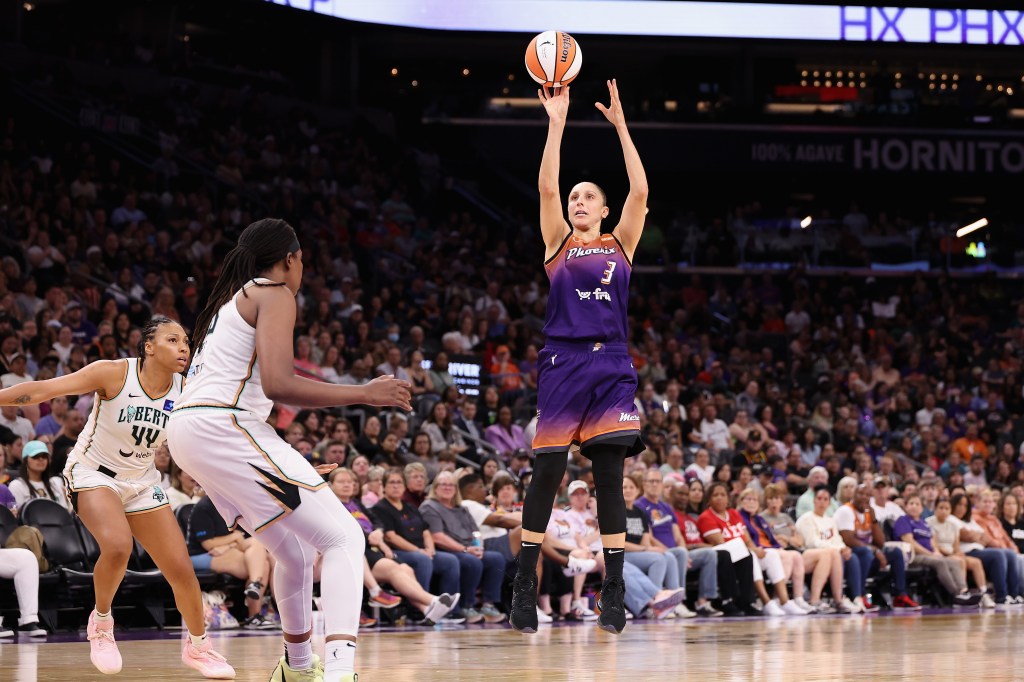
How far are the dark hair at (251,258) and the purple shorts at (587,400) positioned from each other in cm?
187

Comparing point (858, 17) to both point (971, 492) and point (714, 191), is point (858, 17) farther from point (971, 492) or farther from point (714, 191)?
point (971, 492)

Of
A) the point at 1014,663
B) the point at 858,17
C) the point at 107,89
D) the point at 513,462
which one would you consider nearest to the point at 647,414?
the point at 513,462

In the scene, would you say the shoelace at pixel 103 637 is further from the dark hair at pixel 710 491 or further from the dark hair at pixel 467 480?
the dark hair at pixel 710 491

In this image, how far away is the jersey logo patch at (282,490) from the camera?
5.19 meters

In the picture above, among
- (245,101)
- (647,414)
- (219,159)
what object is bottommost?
(647,414)

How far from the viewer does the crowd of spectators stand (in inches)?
518

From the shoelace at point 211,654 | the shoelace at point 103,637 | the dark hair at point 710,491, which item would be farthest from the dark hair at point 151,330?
the dark hair at point 710,491

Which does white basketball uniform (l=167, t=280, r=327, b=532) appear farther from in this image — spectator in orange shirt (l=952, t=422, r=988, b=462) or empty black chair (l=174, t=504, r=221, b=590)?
spectator in orange shirt (l=952, t=422, r=988, b=462)

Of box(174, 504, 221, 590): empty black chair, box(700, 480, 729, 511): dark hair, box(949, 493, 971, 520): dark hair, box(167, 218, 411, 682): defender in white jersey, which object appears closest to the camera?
box(167, 218, 411, 682): defender in white jersey

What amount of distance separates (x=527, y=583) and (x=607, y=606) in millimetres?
429

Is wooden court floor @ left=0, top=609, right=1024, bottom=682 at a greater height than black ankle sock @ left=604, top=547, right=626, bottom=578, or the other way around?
black ankle sock @ left=604, top=547, right=626, bottom=578

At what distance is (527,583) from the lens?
682 centimetres

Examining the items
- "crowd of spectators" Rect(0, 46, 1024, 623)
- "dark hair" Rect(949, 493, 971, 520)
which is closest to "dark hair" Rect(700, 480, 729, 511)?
"crowd of spectators" Rect(0, 46, 1024, 623)

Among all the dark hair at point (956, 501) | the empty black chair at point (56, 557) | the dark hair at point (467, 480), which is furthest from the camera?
the dark hair at point (956, 501)
